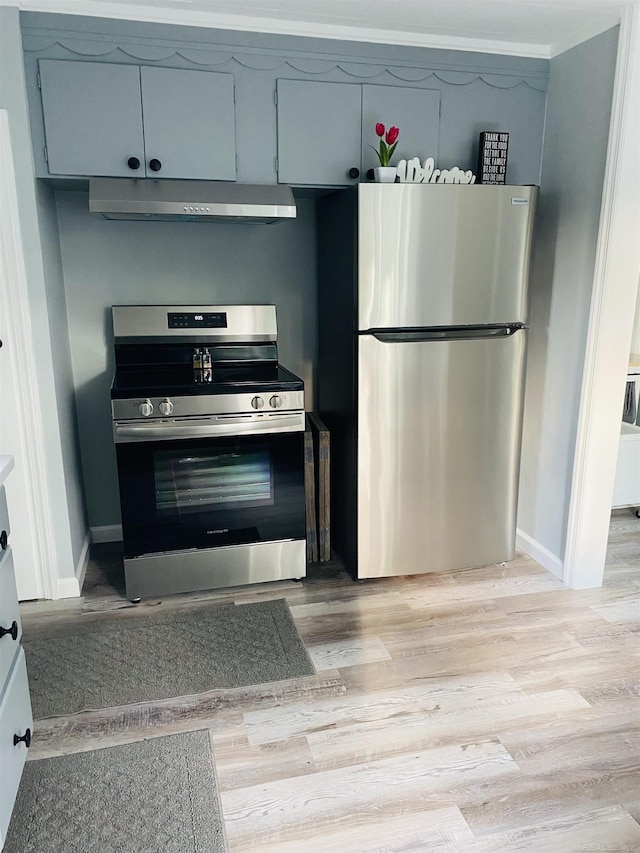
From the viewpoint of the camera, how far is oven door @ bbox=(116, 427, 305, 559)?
262cm

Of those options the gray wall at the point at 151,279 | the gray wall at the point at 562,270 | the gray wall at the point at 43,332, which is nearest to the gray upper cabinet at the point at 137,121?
the gray wall at the point at 43,332

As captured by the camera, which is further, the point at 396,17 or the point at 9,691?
the point at 396,17

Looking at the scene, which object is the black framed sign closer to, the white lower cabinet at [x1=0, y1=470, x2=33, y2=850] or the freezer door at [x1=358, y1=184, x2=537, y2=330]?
the freezer door at [x1=358, y1=184, x2=537, y2=330]

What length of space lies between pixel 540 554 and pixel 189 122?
2.48m

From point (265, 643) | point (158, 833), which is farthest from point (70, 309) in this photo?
point (158, 833)

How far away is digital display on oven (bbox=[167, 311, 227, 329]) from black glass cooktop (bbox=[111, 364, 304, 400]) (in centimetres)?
20

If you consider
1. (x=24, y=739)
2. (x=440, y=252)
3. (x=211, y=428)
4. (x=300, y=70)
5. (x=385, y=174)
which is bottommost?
(x=24, y=739)

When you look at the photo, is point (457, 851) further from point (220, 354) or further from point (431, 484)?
point (220, 354)

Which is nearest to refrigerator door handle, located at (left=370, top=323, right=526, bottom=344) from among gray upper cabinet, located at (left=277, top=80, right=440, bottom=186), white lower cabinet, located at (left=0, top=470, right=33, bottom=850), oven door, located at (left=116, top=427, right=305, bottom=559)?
oven door, located at (left=116, top=427, right=305, bottom=559)

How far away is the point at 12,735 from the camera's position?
1.53 m

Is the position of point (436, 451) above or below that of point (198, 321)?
below

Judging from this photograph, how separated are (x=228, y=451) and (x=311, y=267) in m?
1.10

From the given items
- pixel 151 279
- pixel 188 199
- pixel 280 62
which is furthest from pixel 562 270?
pixel 151 279

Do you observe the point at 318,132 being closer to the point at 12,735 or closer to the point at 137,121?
the point at 137,121
